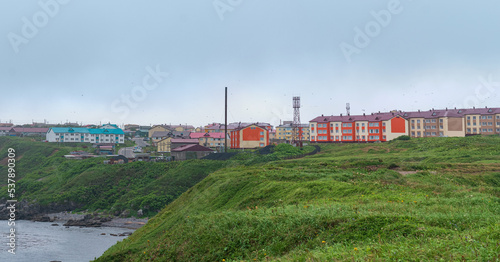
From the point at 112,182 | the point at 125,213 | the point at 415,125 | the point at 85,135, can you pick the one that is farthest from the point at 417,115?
the point at 85,135

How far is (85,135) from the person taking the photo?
326 ft

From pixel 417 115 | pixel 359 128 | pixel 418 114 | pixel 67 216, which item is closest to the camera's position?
pixel 67 216

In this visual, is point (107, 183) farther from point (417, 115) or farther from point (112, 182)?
point (417, 115)

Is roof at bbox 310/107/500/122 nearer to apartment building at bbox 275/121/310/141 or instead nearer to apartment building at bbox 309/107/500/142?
apartment building at bbox 309/107/500/142

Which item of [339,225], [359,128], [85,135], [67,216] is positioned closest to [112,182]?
[67,216]

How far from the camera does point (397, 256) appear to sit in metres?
8.01

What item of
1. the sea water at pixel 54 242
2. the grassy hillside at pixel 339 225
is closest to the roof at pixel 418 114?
the sea water at pixel 54 242

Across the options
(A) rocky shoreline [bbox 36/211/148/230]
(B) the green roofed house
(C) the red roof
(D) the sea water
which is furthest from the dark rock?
(B) the green roofed house

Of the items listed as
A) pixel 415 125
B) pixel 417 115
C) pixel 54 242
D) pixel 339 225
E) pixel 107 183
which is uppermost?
pixel 417 115

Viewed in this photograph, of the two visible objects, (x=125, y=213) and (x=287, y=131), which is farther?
(x=287, y=131)

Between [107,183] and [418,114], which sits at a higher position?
[418,114]

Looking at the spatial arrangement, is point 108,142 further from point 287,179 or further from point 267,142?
point 287,179

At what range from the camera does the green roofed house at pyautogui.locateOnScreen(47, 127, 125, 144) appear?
3792 inches

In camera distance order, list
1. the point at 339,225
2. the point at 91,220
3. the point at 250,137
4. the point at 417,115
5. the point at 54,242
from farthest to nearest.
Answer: the point at 417,115, the point at 250,137, the point at 91,220, the point at 54,242, the point at 339,225
